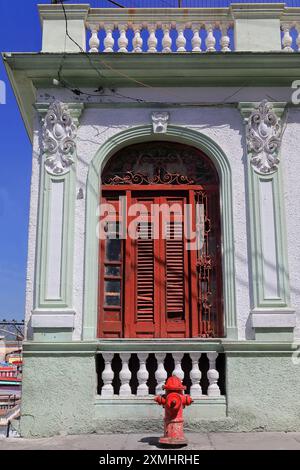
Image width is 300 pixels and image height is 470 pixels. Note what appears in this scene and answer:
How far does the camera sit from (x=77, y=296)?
686 cm

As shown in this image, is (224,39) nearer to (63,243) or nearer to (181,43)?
(181,43)

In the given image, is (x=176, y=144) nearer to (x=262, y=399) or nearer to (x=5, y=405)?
(x=262, y=399)

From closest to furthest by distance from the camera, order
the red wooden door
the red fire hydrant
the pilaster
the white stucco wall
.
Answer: the red fire hydrant
the pilaster
the white stucco wall
the red wooden door

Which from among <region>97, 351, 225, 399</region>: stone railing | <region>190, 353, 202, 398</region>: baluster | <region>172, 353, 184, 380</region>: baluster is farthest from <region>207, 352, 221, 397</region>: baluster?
<region>172, 353, 184, 380</region>: baluster

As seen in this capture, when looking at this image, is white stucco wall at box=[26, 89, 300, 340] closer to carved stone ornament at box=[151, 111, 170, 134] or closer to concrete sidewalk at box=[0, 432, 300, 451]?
carved stone ornament at box=[151, 111, 170, 134]

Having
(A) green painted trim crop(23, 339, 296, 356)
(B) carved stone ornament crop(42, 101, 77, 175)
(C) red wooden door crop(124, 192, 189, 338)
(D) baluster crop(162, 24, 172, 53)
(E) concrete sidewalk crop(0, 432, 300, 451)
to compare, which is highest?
(D) baluster crop(162, 24, 172, 53)

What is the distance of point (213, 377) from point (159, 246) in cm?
184

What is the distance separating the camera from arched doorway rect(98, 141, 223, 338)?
7.14 m

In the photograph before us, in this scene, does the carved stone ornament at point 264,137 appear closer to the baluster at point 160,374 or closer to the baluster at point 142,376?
the baluster at point 160,374

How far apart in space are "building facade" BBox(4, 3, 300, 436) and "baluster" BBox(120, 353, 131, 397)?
0.06 ft

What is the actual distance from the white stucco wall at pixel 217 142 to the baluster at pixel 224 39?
0.70 m

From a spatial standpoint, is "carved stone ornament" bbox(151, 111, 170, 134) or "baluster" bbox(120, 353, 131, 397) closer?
"baluster" bbox(120, 353, 131, 397)

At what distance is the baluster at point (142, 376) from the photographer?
6.63 metres

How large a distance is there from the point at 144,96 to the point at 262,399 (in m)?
4.21
